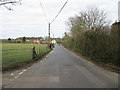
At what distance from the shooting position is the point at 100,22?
2062 centimetres

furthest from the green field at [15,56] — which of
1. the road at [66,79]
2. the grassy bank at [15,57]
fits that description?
the road at [66,79]

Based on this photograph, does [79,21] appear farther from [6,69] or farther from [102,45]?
[6,69]

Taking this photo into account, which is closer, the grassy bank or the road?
the road

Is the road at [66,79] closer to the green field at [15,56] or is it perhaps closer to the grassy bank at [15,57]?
the grassy bank at [15,57]

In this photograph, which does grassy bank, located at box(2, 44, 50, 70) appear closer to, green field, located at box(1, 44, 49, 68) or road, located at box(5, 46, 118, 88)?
green field, located at box(1, 44, 49, 68)

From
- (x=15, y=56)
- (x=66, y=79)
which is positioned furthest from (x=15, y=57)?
(x=66, y=79)

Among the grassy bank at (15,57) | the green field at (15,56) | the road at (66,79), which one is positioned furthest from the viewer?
the green field at (15,56)

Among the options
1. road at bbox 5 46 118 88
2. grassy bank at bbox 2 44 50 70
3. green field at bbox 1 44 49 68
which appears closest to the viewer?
road at bbox 5 46 118 88

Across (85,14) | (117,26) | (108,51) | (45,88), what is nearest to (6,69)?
(45,88)

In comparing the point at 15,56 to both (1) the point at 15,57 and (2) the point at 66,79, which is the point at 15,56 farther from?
(2) the point at 66,79

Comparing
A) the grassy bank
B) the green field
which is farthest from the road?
the green field

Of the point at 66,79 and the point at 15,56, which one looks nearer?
the point at 66,79

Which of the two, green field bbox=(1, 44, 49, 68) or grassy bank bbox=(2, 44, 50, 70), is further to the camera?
green field bbox=(1, 44, 49, 68)

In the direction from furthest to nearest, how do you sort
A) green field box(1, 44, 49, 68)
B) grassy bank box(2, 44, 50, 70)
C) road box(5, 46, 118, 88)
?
green field box(1, 44, 49, 68)
grassy bank box(2, 44, 50, 70)
road box(5, 46, 118, 88)
